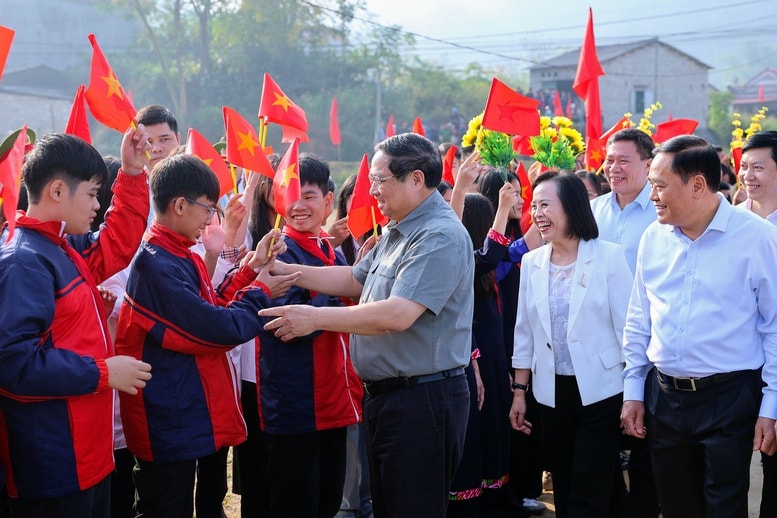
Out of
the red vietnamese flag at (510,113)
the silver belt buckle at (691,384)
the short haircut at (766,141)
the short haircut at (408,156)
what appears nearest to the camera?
the short haircut at (408,156)

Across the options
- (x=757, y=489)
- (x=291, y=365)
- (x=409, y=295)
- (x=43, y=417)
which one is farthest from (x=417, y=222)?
(x=757, y=489)

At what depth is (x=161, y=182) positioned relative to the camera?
310 cm

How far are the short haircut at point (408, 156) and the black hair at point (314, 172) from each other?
0.76 metres

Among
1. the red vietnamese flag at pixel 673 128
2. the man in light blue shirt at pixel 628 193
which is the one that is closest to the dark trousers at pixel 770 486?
the man in light blue shirt at pixel 628 193

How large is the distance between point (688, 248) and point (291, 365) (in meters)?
1.71

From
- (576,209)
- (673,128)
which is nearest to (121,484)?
(576,209)

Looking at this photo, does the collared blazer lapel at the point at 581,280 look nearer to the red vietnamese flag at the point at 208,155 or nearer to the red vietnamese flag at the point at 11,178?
the red vietnamese flag at the point at 208,155

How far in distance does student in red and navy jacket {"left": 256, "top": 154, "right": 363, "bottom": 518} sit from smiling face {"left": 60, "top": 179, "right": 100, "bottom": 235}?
0.94m

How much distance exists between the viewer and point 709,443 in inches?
126

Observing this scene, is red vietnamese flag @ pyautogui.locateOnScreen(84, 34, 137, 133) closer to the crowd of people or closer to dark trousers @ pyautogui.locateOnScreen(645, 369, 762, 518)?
the crowd of people

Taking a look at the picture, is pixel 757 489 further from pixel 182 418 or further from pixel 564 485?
pixel 182 418

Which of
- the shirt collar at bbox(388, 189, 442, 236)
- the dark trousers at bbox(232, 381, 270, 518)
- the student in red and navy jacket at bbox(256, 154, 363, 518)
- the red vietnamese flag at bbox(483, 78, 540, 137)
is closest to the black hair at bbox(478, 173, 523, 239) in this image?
the red vietnamese flag at bbox(483, 78, 540, 137)

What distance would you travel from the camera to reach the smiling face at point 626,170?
4699 mm

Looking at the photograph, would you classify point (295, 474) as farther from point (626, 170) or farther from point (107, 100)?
point (626, 170)
